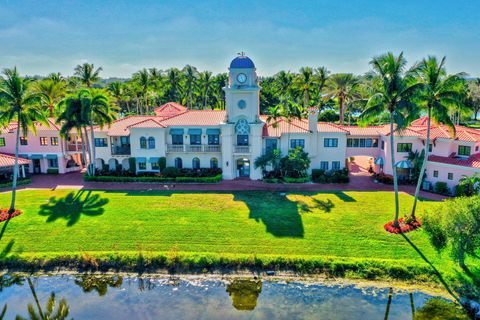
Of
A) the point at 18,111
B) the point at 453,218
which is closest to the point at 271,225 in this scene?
the point at 453,218

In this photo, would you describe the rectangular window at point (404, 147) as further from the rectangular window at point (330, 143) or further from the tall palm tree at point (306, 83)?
the tall palm tree at point (306, 83)

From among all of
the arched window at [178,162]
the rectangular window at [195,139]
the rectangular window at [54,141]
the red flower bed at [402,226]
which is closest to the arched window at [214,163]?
the rectangular window at [195,139]

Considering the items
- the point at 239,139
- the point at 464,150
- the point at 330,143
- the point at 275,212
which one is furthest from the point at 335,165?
the point at 275,212

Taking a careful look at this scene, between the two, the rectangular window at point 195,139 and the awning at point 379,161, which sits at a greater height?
the rectangular window at point 195,139

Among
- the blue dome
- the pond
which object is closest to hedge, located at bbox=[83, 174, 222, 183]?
the blue dome

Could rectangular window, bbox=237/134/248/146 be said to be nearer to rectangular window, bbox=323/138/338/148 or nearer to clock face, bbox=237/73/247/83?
clock face, bbox=237/73/247/83

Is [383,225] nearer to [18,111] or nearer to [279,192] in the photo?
[279,192]
